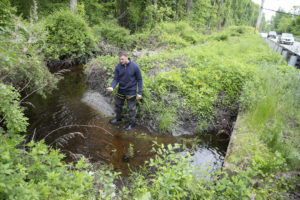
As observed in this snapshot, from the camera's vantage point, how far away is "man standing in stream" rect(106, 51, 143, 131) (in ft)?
16.6

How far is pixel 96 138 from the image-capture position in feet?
16.4

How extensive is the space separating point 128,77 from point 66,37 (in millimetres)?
7166

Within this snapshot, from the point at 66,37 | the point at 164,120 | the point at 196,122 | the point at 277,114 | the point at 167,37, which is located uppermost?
the point at 167,37

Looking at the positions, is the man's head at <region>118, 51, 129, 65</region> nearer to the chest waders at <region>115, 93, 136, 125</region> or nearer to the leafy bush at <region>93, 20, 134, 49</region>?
the chest waders at <region>115, 93, 136, 125</region>

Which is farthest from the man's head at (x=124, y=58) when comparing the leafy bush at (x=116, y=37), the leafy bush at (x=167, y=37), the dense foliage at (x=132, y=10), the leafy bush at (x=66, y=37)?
the dense foliage at (x=132, y=10)

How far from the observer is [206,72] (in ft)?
22.2

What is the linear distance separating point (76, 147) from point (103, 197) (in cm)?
244

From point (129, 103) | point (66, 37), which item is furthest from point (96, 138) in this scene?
point (66, 37)

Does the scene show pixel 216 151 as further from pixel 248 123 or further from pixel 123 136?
pixel 123 136

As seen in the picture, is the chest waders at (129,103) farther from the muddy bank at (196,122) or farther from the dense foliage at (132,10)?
the dense foliage at (132,10)

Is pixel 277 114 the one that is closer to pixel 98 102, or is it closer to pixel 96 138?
pixel 96 138

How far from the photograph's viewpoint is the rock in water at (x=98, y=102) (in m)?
6.49

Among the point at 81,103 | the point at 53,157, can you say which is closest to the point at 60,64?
the point at 81,103

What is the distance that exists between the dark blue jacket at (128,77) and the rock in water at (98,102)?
144 centimetres
